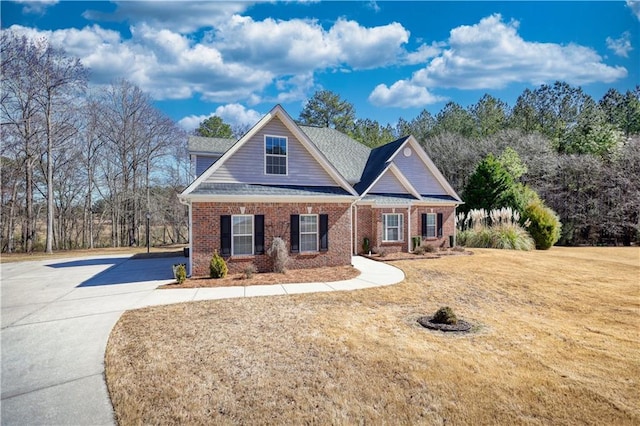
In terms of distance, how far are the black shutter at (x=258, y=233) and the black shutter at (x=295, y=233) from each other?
3.99 feet

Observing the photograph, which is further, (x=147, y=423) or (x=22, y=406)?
(x=22, y=406)

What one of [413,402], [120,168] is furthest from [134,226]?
[413,402]

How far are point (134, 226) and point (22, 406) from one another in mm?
27919

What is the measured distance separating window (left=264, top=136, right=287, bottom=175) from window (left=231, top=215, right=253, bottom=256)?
2.33 m

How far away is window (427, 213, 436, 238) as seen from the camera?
1994 cm

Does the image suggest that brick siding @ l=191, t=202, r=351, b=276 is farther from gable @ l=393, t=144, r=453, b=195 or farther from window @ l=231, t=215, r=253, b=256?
gable @ l=393, t=144, r=453, b=195

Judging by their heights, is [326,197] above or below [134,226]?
above

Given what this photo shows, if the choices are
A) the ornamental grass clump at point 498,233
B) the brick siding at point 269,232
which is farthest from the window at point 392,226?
the ornamental grass clump at point 498,233

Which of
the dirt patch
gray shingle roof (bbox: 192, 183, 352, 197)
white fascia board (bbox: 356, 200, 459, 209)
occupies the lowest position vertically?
the dirt patch

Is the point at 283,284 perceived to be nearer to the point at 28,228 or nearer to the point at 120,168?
the point at 28,228

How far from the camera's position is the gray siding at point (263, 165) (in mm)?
12867

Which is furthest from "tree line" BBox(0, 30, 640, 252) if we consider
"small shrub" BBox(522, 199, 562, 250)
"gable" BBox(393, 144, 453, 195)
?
"gable" BBox(393, 144, 453, 195)

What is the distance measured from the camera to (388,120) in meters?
51.7

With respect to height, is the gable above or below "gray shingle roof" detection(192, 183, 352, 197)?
above
